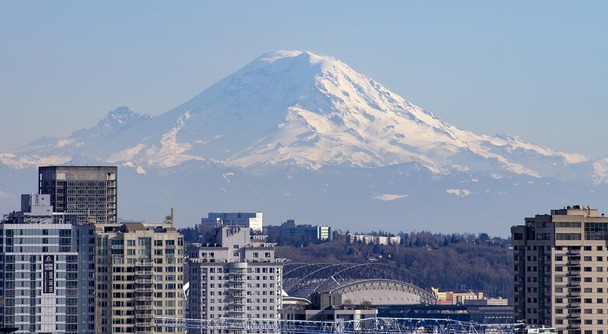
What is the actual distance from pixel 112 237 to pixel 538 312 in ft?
116

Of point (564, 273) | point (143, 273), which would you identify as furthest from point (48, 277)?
point (564, 273)

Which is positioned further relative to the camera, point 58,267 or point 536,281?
point 58,267

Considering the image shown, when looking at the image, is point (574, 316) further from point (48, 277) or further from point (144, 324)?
point (48, 277)

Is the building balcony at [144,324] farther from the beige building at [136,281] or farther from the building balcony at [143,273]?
the building balcony at [143,273]

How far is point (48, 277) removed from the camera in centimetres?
19250

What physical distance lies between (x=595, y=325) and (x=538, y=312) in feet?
14.3

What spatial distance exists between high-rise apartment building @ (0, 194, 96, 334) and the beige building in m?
1.20

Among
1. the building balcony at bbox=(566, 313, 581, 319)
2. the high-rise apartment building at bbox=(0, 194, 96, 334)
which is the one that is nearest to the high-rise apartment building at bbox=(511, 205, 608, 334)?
the building balcony at bbox=(566, 313, 581, 319)

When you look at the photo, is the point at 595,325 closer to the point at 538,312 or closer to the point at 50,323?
the point at 538,312

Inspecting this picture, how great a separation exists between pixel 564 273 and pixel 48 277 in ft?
138

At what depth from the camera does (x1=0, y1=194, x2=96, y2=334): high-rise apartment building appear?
191m

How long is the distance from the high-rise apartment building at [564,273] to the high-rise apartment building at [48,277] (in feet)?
116

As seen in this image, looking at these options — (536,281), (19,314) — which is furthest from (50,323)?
(536,281)

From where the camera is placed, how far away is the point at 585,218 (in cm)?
18200
